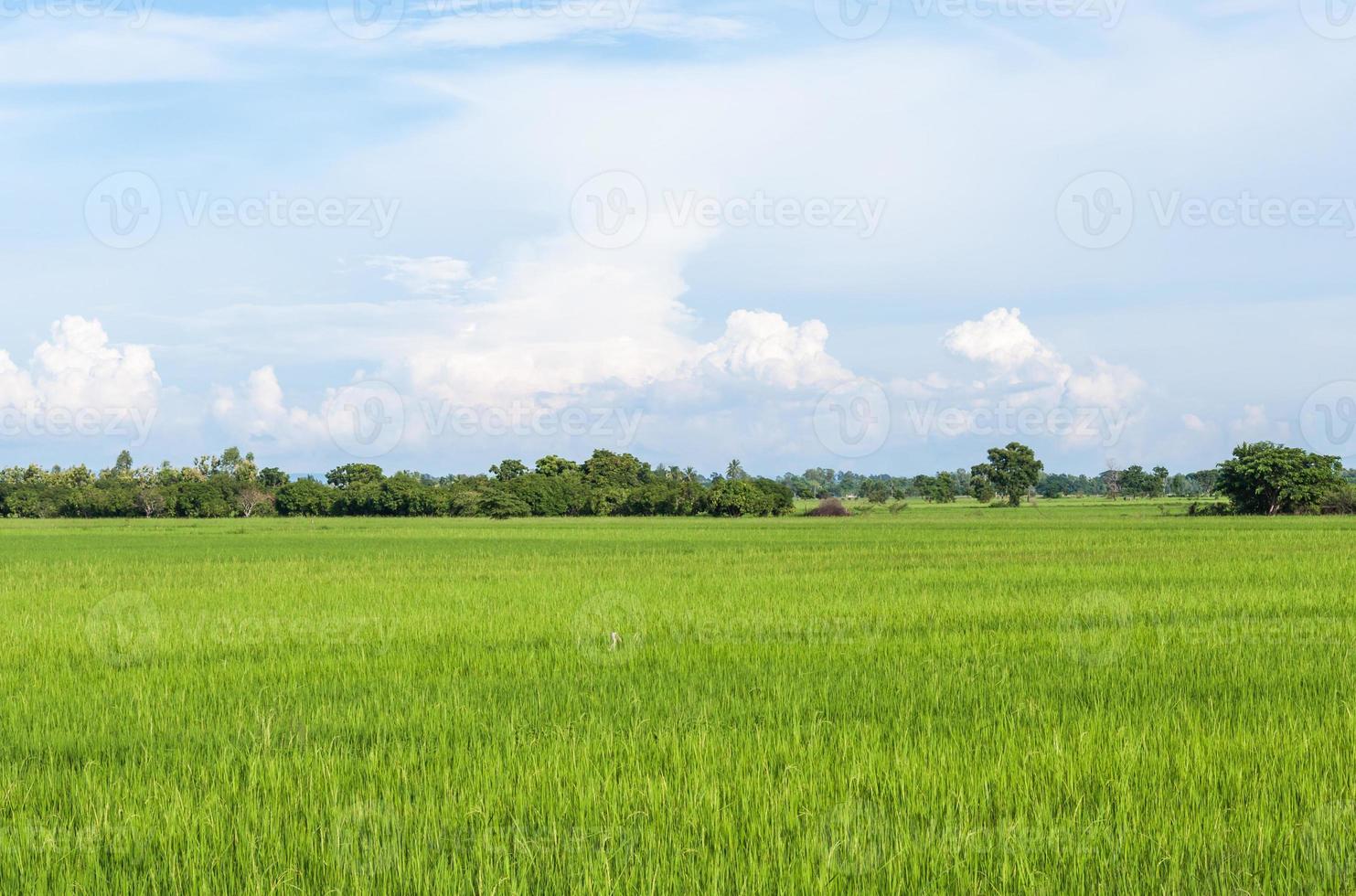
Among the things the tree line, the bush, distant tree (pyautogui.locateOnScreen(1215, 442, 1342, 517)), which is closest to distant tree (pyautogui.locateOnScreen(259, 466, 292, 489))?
the tree line

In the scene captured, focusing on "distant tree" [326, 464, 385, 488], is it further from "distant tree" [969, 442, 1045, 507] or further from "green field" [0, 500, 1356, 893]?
"green field" [0, 500, 1356, 893]

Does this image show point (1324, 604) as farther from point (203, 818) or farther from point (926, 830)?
point (203, 818)

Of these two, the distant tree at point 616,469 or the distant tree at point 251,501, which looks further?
the distant tree at point 616,469

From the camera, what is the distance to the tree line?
216 ft

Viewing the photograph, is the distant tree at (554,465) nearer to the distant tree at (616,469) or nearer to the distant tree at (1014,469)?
the distant tree at (616,469)

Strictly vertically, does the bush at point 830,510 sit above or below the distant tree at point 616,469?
below

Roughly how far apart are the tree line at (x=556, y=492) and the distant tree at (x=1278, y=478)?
67mm

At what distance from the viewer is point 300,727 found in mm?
7203

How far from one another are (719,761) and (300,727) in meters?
3.12

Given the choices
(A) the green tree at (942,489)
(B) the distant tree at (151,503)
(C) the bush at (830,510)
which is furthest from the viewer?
(A) the green tree at (942,489)

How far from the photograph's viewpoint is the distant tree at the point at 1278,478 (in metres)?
64.8

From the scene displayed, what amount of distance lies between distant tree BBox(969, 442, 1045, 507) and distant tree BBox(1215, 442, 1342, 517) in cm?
3348

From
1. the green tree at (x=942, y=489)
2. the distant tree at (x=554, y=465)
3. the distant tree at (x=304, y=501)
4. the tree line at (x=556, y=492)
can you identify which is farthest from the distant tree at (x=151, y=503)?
the green tree at (x=942, y=489)

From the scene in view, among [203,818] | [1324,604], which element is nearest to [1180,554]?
[1324,604]
